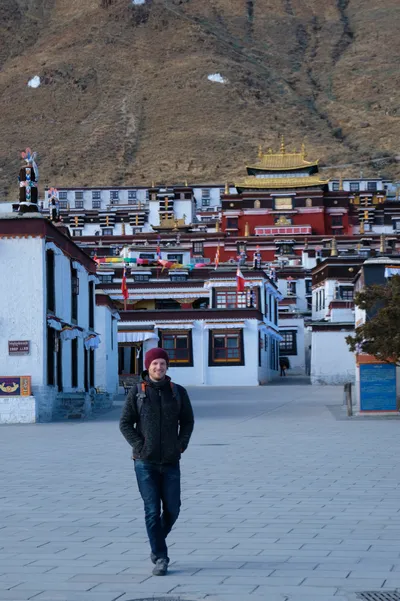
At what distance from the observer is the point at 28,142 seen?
19362 centimetres

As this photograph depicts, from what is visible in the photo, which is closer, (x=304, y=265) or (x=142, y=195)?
(x=304, y=265)

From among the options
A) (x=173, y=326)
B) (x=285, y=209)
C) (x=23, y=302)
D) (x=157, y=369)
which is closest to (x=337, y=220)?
(x=285, y=209)

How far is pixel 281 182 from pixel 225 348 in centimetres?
4986

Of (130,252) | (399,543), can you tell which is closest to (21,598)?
(399,543)

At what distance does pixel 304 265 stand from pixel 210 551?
85.1 m

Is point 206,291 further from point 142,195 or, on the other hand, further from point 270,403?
point 142,195

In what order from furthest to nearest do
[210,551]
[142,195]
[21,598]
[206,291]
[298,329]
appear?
[142,195] < [298,329] < [206,291] < [210,551] < [21,598]

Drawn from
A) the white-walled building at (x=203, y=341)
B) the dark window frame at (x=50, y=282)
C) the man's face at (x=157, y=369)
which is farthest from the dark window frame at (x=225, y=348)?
the man's face at (x=157, y=369)

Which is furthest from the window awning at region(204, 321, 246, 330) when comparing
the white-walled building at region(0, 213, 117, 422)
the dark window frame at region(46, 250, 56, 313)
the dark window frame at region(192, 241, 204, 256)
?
the dark window frame at region(192, 241, 204, 256)

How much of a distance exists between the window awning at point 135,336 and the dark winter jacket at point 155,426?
168 ft

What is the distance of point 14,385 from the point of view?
32750mm

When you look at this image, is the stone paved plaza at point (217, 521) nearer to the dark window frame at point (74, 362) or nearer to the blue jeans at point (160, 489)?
the blue jeans at point (160, 489)

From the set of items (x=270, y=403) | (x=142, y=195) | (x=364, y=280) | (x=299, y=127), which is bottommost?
(x=270, y=403)

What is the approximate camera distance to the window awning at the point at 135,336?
6200cm
